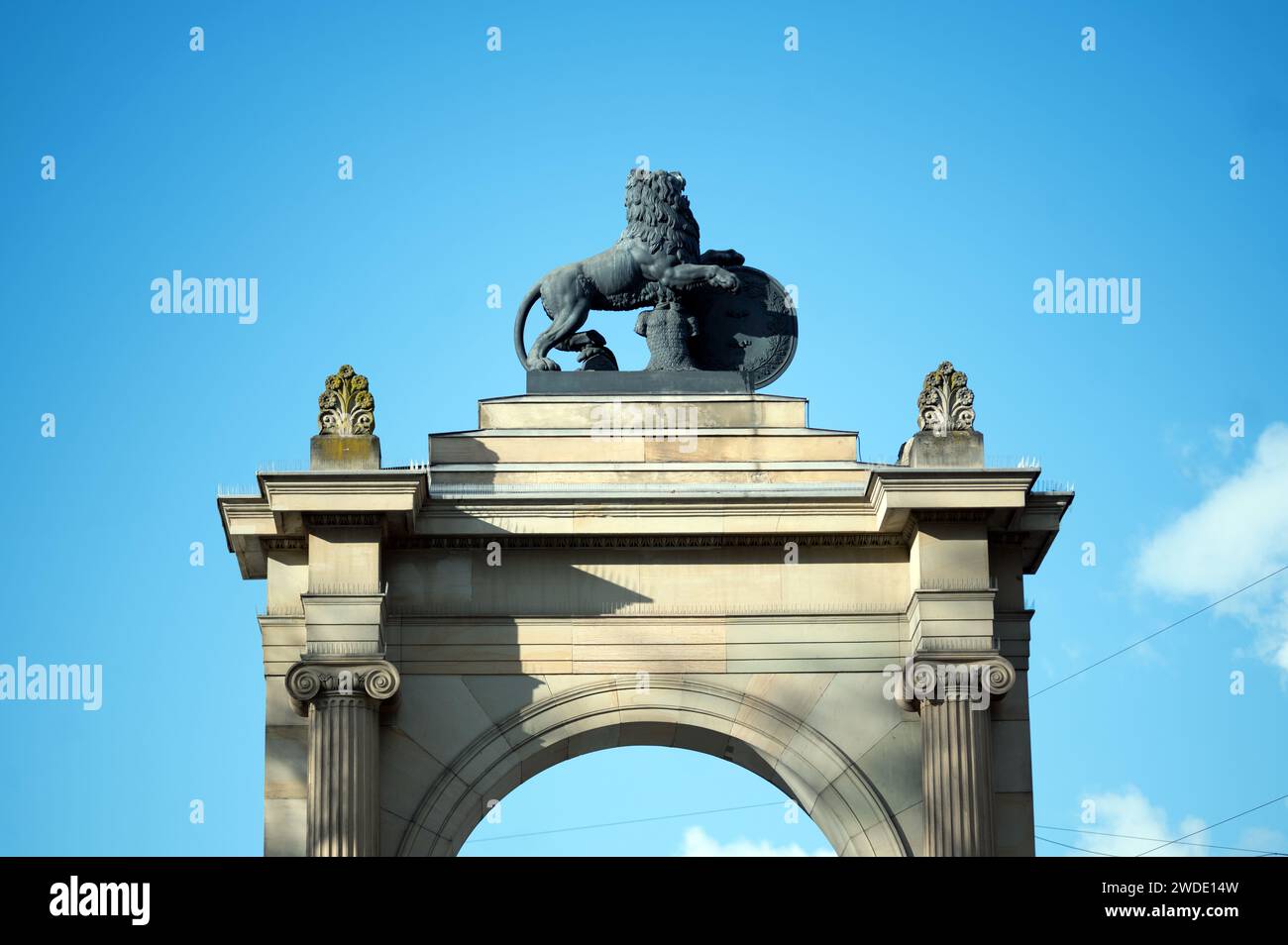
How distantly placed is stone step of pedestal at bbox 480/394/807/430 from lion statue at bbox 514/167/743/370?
1.08 meters

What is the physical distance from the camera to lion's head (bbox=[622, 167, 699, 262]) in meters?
38.6

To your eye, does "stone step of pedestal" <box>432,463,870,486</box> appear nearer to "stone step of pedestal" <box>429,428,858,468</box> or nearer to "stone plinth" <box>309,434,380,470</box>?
"stone step of pedestal" <box>429,428,858,468</box>

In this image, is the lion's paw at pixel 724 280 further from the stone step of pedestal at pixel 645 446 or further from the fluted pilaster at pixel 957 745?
the fluted pilaster at pixel 957 745

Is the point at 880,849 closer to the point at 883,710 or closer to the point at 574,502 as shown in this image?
the point at 883,710

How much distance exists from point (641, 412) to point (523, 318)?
8.40 feet

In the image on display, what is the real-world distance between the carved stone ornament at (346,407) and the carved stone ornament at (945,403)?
24.5ft

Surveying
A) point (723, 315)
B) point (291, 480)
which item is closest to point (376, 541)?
point (291, 480)

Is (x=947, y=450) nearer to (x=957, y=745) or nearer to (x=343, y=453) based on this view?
(x=957, y=745)

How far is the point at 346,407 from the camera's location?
36094mm

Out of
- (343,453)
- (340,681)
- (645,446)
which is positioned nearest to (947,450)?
(645,446)

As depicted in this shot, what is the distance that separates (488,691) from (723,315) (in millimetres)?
6771

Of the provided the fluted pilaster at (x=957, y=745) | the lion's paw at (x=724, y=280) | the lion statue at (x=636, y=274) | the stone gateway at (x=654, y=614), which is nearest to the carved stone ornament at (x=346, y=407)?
the stone gateway at (x=654, y=614)

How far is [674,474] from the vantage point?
120 ft
